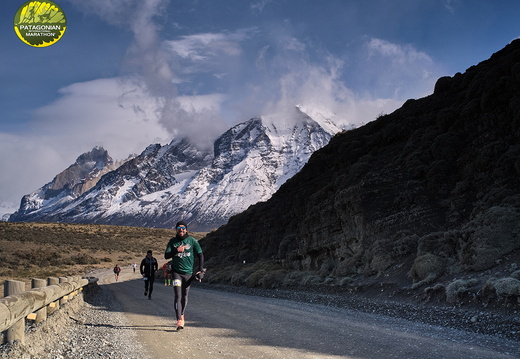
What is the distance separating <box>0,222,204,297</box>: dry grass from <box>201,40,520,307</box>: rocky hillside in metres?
28.5

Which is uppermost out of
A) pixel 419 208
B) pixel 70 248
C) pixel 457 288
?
pixel 419 208

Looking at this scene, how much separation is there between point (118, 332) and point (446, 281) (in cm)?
1100

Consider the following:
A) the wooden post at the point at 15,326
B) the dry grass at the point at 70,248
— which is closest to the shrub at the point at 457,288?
the wooden post at the point at 15,326

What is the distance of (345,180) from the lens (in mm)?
30141

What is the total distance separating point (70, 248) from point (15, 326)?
85.5m

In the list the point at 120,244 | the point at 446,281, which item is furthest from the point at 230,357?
the point at 120,244

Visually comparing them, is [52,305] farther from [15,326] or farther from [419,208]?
[419,208]

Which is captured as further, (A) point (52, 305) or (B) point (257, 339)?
(A) point (52, 305)

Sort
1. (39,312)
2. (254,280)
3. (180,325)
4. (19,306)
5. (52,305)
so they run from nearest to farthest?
(19,306)
(39,312)
(180,325)
(52,305)
(254,280)

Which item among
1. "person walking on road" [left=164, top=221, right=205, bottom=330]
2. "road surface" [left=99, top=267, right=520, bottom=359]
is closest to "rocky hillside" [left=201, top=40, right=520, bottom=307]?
"road surface" [left=99, top=267, right=520, bottom=359]

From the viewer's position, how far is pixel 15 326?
6.63 metres

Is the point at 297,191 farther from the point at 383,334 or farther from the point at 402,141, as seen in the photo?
the point at 383,334

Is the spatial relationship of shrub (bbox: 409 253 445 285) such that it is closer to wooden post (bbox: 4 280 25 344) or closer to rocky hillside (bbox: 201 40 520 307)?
rocky hillside (bbox: 201 40 520 307)

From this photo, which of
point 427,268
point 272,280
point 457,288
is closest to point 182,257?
point 457,288
